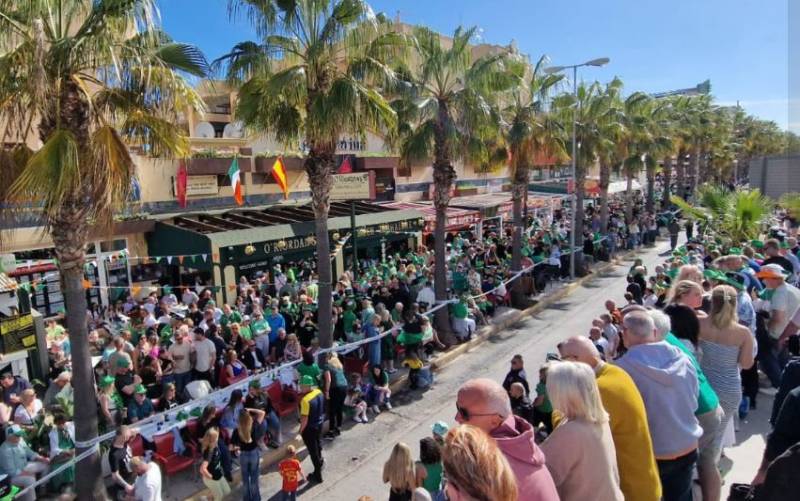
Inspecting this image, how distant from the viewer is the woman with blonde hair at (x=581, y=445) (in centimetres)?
279

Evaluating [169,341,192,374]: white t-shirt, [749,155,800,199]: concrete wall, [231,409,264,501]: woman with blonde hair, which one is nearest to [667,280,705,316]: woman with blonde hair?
[231,409,264,501]: woman with blonde hair

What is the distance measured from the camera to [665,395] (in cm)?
346

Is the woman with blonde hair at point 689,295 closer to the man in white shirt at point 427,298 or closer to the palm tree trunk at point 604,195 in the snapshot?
the man in white shirt at point 427,298

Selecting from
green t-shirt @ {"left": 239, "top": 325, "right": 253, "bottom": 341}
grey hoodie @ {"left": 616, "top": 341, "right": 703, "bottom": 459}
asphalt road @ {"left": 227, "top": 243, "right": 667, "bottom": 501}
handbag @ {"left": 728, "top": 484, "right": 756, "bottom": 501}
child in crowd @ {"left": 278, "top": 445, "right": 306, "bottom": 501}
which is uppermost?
grey hoodie @ {"left": 616, "top": 341, "right": 703, "bottom": 459}

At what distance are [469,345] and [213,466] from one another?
7759 mm

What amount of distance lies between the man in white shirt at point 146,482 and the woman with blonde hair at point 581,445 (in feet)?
16.2

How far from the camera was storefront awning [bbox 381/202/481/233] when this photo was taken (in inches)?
942

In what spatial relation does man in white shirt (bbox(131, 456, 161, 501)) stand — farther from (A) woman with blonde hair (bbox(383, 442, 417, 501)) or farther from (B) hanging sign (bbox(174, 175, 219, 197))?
(B) hanging sign (bbox(174, 175, 219, 197))

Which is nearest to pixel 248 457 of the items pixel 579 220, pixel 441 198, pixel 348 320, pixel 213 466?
pixel 213 466

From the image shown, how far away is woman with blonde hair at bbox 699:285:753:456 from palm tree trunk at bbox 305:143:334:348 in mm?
6972

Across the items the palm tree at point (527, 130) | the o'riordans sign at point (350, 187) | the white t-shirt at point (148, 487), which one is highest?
the palm tree at point (527, 130)

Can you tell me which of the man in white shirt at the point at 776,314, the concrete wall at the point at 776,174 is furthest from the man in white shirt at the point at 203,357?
the concrete wall at the point at 776,174

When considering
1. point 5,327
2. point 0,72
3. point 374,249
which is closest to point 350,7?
point 0,72

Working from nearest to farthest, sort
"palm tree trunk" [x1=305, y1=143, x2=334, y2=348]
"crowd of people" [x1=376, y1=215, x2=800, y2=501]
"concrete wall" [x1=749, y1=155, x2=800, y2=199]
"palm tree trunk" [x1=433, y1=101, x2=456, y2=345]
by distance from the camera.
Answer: "crowd of people" [x1=376, y1=215, x2=800, y2=501], "palm tree trunk" [x1=305, y1=143, x2=334, y2=348], "palm tree trunk" [x1=433, y1=101, x2=456, y2=345], "concrete wall" [x1=749, y1=155, x2=800, y2=199]
